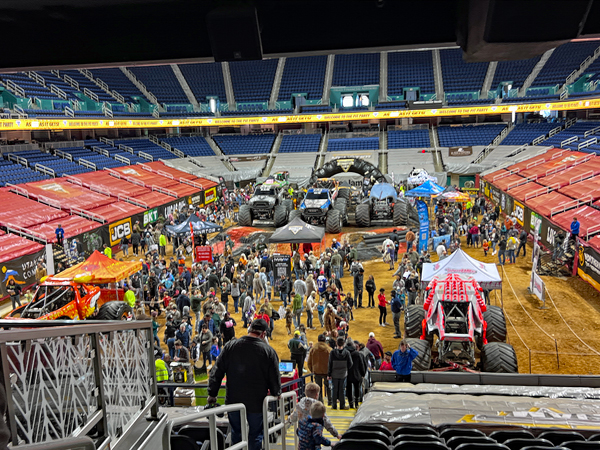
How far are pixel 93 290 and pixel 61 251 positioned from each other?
23.0ft

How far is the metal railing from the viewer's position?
2824mm

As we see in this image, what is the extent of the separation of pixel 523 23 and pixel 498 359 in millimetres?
9419

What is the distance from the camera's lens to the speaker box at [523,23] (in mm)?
2352

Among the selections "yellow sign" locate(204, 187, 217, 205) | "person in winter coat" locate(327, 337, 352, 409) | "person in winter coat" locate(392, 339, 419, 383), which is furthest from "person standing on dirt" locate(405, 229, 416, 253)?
"yellow sign" locate(204, 187, 217, 205)

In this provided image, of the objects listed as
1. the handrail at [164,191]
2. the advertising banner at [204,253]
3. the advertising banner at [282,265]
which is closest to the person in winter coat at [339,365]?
the advertising banner at [282,265]


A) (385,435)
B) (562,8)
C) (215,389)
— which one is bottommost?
(385,435)

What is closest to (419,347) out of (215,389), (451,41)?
(215,389)

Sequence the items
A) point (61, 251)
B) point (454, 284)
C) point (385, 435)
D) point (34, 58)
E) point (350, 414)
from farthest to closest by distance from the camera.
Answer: point (61, 251) → point (454, 284) → point (350, 414) → point (385, 435) → point (34, 58)

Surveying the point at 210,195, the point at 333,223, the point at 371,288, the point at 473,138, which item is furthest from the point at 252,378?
the point at 473,138

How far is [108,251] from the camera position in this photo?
22234 millimetres

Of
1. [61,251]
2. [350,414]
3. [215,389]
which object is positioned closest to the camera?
[215,389]

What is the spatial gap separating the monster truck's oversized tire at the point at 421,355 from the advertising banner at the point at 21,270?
14.9m

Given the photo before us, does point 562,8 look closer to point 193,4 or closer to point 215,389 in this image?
point 193,4

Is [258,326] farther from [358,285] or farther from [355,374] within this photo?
[358,285]
